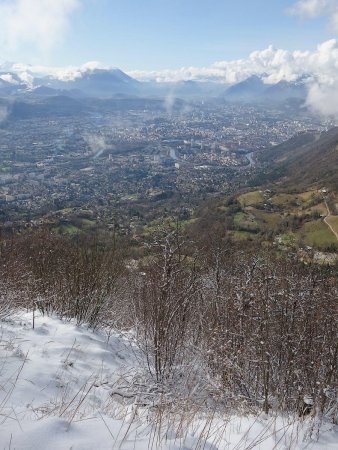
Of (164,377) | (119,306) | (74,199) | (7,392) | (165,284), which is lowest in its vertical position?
(74,199)

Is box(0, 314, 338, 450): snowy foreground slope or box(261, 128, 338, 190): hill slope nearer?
box(0, 314, 338, 450): snowy foreground slope

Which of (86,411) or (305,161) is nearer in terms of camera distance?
(86,411)

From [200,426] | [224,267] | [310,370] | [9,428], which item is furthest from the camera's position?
[224,267]

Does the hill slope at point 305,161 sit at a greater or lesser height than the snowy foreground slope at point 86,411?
lesser

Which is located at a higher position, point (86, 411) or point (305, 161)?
point (86, 411)

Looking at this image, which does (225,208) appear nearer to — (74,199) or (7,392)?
(74,199)

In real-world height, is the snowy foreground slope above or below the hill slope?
above

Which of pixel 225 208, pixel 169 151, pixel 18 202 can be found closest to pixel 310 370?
pixel 225 208

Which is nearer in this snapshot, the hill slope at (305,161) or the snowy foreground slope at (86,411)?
the snowy foreground slope at (86,411)
